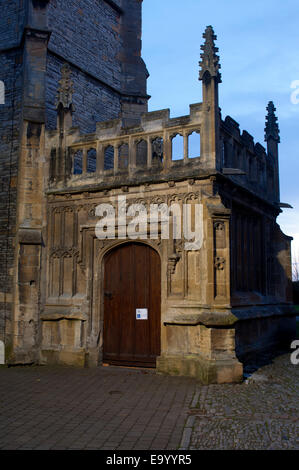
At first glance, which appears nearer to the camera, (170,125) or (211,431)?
(211,431)

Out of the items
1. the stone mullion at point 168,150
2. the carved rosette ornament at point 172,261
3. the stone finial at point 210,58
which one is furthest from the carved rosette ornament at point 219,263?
the stone finial at point 210,58

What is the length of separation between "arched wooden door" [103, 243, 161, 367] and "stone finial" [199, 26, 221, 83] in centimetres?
392

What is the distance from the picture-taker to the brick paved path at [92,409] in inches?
207

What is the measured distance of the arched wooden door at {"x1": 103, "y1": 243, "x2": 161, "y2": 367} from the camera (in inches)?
388

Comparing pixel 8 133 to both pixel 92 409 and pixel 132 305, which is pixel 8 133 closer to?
pixel 132 305

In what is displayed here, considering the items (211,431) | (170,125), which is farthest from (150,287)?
(211,431)

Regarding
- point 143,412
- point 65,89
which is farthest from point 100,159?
point 143,412

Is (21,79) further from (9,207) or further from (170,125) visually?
(170,125)

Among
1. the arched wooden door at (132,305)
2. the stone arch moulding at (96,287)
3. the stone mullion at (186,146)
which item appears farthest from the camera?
the stone arch moulding at (96,287)

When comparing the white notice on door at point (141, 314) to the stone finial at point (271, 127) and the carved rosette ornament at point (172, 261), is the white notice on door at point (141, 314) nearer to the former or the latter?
the carved rosette ornament at point (172, 261)

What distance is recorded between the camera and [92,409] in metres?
6.66

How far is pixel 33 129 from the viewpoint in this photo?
11328 mm

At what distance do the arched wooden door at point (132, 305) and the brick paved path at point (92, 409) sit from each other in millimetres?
432
